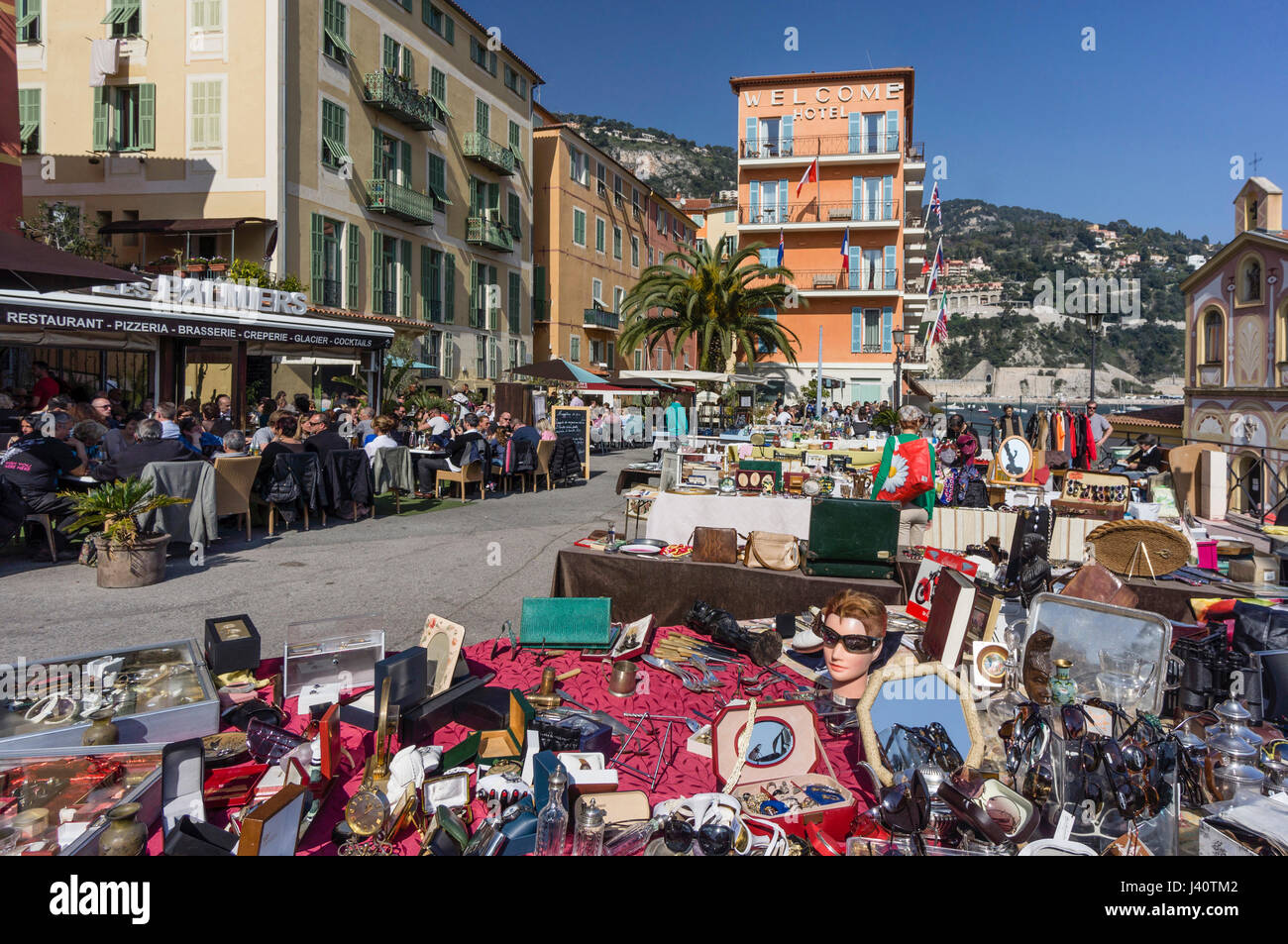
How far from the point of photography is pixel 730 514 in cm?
759

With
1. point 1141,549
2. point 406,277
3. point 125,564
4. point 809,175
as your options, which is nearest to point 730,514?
point 1141,549

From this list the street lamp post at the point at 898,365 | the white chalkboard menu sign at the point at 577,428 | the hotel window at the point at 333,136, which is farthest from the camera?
the street lamp post at the point at 898,365

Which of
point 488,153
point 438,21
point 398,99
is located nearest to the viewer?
point 398,99

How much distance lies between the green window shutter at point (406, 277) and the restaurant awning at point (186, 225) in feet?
17.5

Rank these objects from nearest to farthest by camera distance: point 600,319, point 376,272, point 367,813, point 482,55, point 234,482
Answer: point 367,813 < point 234,482 < point 376,272 < point 482,55 < point 600,319

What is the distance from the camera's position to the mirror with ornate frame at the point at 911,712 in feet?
10.6

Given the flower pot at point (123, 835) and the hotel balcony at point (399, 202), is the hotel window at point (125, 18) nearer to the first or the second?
the hotel balcony at point (399, 202)

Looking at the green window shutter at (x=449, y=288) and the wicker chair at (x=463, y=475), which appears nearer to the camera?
the wicker chair at (x=463, y=475)

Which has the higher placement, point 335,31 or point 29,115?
point 335,31

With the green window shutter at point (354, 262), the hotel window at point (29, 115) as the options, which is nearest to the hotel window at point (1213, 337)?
the green window shutter at point (354, 262)

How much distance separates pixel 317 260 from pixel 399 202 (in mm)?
3941

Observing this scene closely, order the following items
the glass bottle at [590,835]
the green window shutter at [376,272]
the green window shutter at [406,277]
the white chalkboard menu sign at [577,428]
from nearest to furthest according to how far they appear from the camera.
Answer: the glass bottle at [590,835]
the white chalkboard menu sign at [577,428]
the green window shutter at [376,272]
the green window shutter at [406,277]

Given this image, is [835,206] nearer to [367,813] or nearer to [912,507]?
[912,507]

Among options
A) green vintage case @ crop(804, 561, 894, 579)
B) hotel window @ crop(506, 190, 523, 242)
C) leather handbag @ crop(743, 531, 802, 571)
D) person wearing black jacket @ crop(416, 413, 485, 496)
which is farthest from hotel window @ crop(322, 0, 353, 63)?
green vintage case @ crop(804, 561, 894, 579)
